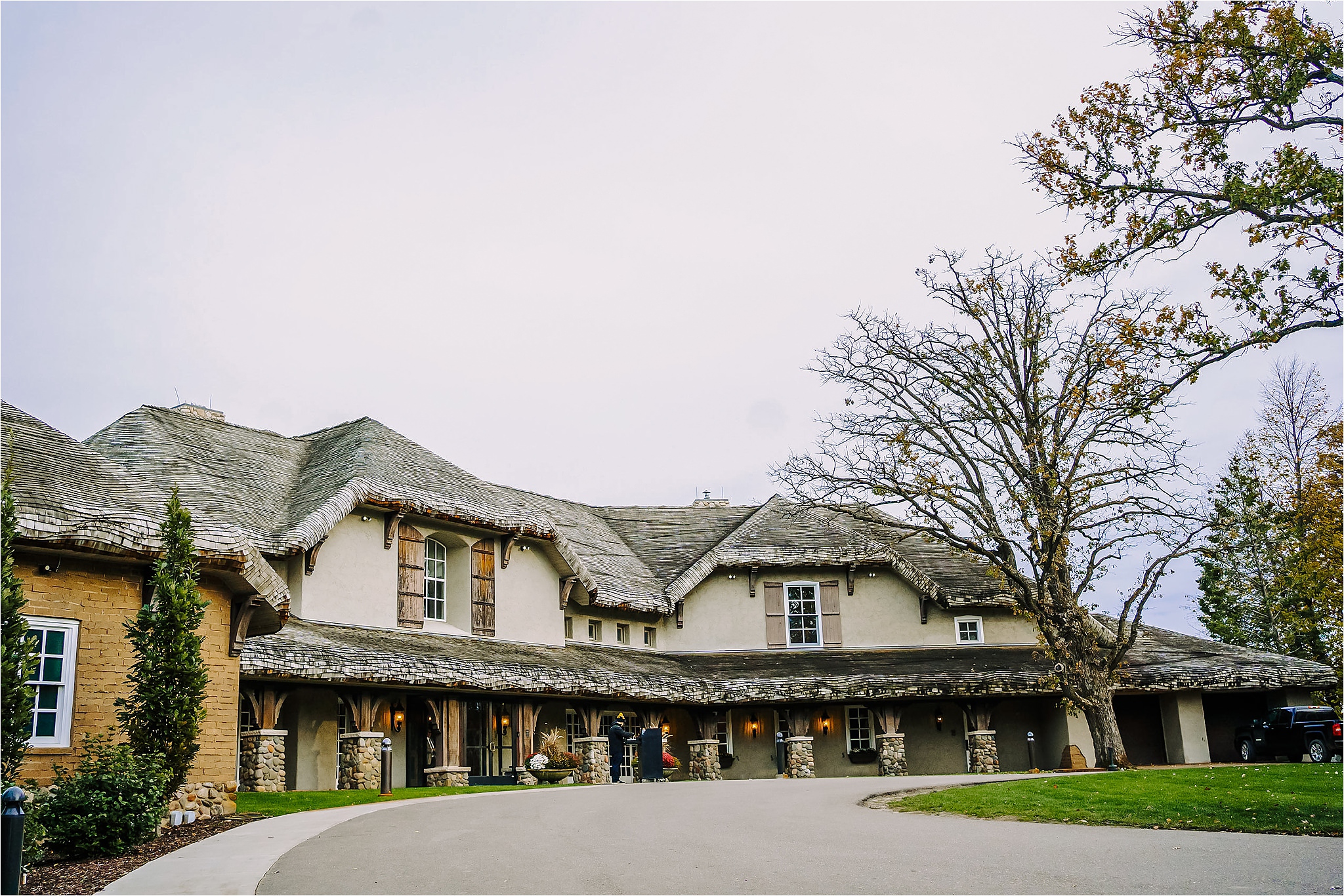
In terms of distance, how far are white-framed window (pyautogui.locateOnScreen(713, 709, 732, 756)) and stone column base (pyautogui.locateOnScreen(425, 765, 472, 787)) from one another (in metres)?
9.36

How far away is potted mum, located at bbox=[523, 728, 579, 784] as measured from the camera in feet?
75.6

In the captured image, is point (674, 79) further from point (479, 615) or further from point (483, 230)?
point (479, 615)

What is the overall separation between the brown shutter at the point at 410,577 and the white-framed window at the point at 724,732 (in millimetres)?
9389

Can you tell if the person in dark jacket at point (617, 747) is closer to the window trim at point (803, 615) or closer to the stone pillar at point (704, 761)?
the stone pillar at point (704, 761)

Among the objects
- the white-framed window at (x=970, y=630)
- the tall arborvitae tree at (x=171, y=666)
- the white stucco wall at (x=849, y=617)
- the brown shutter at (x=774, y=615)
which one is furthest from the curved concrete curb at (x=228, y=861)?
the white-framed window at (x=970, y=630)

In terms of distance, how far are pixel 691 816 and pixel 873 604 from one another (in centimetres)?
1954

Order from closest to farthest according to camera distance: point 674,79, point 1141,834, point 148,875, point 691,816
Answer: point 148,875
point 1141,834
point 691,816
point 674,79

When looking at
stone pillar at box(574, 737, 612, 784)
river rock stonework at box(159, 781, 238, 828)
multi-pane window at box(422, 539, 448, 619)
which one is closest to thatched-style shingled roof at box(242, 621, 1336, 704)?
multi-pane window at box(422, 539, 448, 619)

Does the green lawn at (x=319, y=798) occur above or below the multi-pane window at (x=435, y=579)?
below

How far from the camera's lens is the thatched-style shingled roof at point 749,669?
20.8 metres

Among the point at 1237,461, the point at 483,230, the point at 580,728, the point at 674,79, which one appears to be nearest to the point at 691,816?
the point at 674,79

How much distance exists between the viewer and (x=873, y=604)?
32.0 m

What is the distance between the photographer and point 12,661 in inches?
380

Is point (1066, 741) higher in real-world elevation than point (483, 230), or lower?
lower
